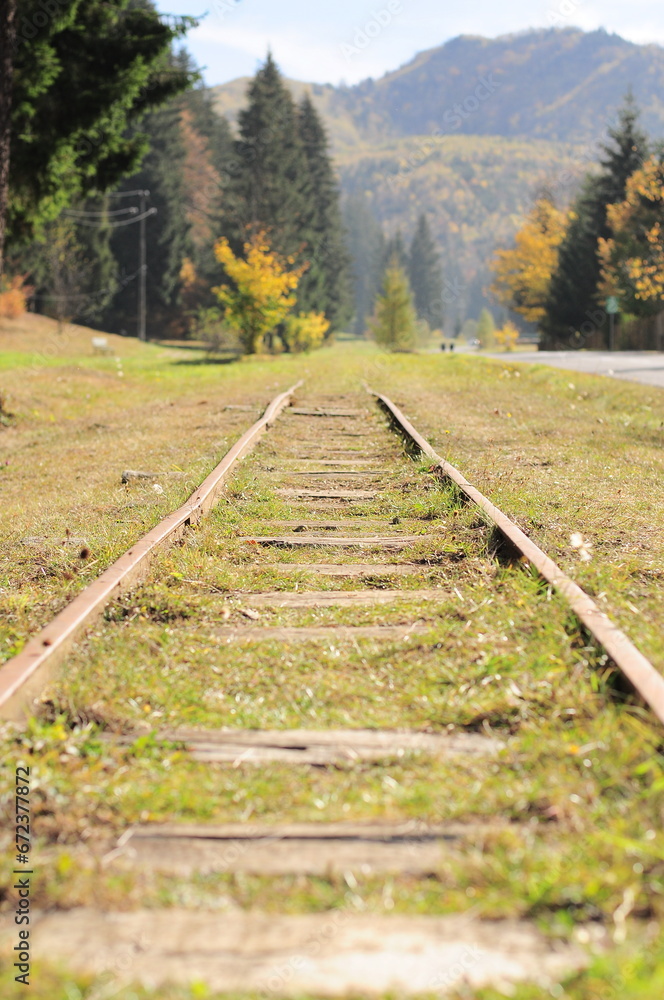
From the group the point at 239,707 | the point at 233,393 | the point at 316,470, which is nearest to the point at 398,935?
the point at 239,707

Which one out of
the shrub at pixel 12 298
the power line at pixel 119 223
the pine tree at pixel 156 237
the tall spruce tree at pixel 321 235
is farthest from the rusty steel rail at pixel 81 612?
the pine tree at pixel 156 237

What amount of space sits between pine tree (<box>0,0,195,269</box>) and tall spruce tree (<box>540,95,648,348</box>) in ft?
123

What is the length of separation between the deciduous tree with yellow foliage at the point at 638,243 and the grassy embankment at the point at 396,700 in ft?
108

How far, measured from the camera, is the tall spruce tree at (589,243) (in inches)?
1753

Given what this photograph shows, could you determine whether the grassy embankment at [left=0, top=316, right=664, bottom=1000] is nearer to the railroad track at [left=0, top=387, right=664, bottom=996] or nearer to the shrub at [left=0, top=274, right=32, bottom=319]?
the railroad track at [left=0, top=387, right=664, bottom=996]

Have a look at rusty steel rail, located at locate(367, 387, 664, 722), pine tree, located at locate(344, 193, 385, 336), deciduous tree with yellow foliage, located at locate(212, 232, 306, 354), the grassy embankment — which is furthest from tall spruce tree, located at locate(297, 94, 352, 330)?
pine tree, located at locate(344, 193, 385, 336)

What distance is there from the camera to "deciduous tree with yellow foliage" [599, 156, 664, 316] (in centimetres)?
→ 3728

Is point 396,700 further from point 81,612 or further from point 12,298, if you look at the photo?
point 12,298

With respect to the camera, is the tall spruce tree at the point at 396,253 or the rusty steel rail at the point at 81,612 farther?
the tall spruce tree at the point at 396,253

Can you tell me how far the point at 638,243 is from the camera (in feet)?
130

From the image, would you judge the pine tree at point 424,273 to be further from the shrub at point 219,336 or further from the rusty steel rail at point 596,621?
the rusty steel rail at point 596,621

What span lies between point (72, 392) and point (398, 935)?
47.9ft

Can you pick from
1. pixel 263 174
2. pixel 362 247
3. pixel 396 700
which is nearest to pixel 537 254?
pixel 263 174

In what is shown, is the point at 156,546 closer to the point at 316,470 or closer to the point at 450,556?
the point at 450,556
